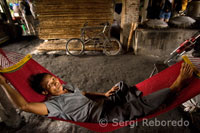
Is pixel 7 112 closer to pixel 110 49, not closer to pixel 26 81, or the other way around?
pixel 26 81

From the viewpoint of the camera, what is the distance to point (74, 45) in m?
5.31

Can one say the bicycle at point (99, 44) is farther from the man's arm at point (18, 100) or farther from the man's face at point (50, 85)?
the man's arm at point (18, 100)

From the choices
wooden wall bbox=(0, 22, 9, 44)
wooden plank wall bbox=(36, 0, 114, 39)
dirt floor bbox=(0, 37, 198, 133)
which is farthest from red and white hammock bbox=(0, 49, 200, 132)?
wooden wall bbox=(0, 22, 9, 44)

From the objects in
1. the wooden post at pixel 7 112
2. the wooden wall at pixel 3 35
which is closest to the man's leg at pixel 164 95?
the wooden post at pixel 7 112

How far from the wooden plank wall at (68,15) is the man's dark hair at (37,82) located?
454cm

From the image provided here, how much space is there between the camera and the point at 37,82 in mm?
1430

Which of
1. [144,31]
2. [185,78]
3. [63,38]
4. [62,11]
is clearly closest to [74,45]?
[63,38]

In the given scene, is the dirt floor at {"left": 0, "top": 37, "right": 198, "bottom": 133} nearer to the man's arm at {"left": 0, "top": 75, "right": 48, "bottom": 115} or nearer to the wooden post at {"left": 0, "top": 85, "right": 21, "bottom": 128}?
the wooden post at {"left": 0, "top": 85, "right": 21, "bottom": 128}

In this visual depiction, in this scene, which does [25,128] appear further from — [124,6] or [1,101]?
[124,6]

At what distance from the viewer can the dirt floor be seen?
6.09 feet

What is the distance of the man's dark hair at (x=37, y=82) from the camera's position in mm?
1392

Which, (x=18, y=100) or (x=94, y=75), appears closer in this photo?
(x=18, y=100)

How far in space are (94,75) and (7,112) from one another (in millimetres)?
2085
